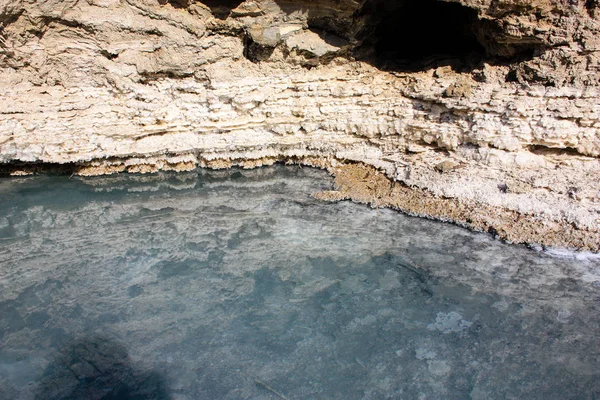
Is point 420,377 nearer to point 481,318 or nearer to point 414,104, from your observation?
point 481,318

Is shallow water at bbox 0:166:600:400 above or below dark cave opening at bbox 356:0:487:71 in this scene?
below

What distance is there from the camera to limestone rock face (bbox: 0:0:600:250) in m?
6.69

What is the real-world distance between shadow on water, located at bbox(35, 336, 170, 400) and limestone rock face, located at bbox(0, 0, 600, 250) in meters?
4.33

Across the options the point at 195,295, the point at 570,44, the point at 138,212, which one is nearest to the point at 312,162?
the point at 138,212

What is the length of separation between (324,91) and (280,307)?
452cm

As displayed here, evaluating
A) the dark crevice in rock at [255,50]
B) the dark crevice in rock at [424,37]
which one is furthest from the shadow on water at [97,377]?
the dark crevice in rock at [424,37]

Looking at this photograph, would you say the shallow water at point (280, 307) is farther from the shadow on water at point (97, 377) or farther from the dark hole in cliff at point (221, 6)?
the dark hole in cliff at point (221, 6)

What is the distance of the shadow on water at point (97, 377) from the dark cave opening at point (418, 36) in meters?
6.59

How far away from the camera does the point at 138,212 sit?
7.33m

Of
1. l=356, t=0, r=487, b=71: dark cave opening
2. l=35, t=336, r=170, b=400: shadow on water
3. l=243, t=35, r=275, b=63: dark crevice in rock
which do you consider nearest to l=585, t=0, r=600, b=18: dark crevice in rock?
l=356, t=0, r=487, b=71: dark cave opening

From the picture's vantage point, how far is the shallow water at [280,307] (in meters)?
4.46

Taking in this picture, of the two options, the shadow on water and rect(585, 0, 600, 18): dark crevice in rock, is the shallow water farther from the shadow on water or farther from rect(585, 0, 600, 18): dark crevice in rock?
rect(585, 0, 600, 18): dark crevice in rock

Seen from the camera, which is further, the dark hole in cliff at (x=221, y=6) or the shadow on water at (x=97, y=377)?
the dark hole in cliff at (x=221, y=6)

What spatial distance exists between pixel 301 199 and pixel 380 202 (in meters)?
1.29
